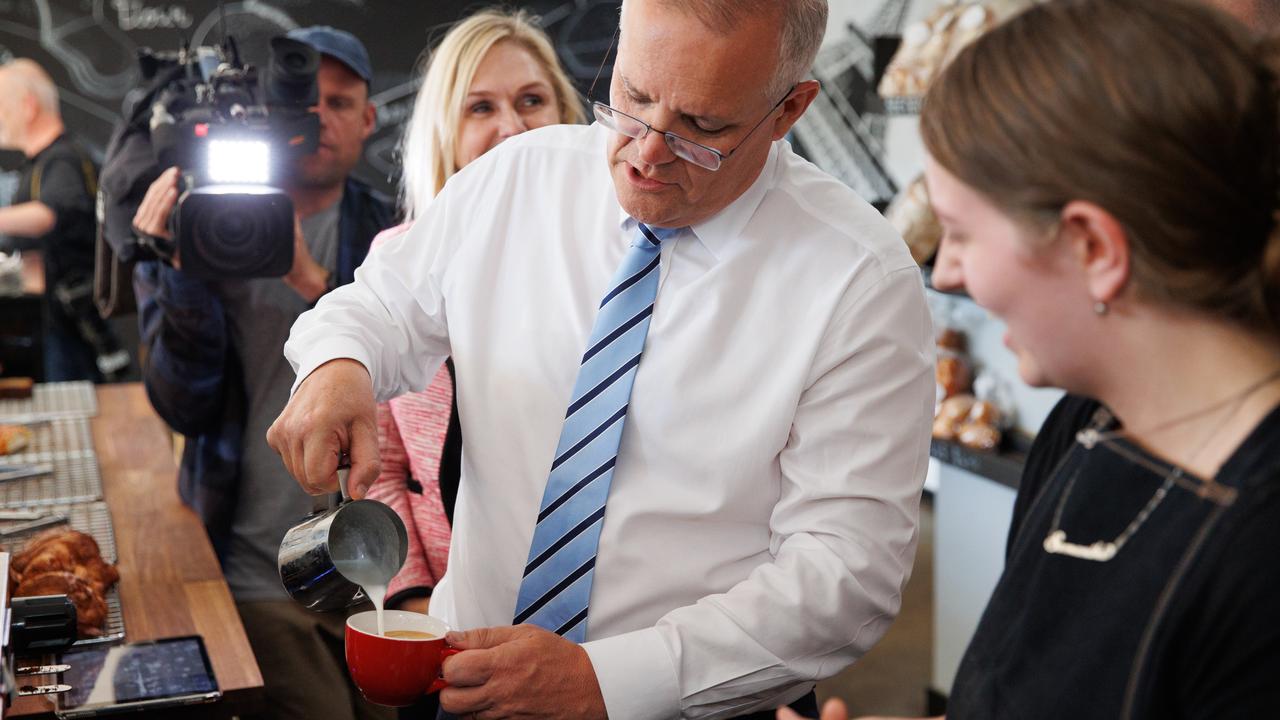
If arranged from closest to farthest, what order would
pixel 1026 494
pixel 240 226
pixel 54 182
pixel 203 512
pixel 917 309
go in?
pixel 1026 494 → pixel 917 309 → pixel 240 226 → pixel 203 512 → pixel 54 182

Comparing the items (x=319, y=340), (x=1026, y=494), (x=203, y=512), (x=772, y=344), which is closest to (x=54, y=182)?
(x=203, y=512)

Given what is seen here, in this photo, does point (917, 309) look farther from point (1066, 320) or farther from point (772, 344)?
point (1066, 320)

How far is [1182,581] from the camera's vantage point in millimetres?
784

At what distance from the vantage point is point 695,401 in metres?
1.32

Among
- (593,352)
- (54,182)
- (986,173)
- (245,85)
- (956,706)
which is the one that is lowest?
(54,182)

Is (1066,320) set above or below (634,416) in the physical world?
above

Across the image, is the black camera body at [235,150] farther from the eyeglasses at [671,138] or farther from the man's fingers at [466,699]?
the man's fingers at [466,699]

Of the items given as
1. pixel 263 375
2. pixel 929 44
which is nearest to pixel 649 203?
pixel 263 375

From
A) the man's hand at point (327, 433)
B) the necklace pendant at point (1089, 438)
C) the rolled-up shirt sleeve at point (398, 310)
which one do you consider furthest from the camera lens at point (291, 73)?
the necklace pendant at point (1089, 438)

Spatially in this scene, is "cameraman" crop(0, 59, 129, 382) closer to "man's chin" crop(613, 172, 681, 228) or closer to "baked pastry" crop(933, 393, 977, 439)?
"baked pastry" crop(933, 393, 977, 439)

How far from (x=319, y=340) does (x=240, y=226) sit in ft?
2.17

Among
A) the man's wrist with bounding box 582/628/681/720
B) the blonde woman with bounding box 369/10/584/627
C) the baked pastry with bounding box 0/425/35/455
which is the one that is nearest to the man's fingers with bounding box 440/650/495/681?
the man's wrist with bounding box 582/628/681/720

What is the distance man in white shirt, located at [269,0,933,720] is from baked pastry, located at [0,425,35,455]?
1.34m

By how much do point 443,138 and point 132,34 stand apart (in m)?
3.82
